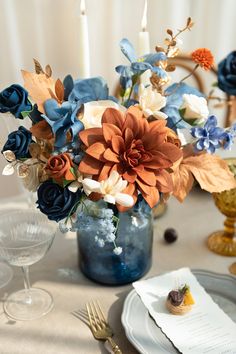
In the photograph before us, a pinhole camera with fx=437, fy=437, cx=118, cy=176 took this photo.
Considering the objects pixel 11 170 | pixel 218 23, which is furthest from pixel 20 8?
pixel 11 170

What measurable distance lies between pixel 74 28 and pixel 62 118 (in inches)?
44.2

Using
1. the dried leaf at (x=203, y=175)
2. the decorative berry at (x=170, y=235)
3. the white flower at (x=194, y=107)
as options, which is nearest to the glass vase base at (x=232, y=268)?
the decorative berry at (x=170, y=235)

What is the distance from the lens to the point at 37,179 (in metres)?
0.70

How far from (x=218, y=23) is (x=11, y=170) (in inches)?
63.3

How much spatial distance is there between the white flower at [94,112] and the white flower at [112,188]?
10 centimetres

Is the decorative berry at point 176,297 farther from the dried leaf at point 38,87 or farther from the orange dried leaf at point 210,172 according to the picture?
the dried leaf at point 38,87

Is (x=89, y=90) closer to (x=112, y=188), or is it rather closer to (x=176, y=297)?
(x=112, y=188)

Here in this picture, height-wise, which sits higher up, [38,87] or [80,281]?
[38,87]

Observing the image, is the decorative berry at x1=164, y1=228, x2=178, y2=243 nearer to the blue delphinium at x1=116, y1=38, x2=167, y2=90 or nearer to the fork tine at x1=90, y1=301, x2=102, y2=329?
the fork tine at x1=90, y1=301, x2=102, y2=329

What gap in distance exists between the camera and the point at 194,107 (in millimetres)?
680

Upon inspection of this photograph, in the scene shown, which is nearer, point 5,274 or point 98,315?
point 98,315

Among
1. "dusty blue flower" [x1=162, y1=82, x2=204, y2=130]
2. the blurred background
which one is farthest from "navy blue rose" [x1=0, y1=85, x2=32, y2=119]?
the blurred background

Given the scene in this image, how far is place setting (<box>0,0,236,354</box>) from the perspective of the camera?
0.65 m

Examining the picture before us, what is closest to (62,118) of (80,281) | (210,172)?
(210,172)
